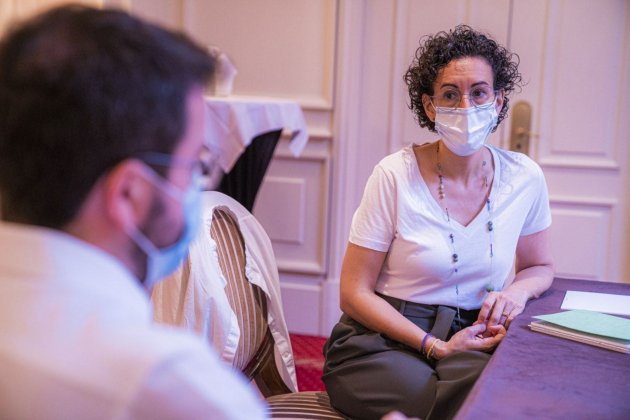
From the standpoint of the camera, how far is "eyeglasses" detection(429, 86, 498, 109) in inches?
83.0

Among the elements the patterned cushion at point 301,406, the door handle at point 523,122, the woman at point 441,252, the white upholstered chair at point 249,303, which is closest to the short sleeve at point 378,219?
the woman at point 441,252

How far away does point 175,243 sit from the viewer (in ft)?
2.69

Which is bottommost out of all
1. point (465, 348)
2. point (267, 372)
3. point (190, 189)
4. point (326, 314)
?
point (326, 314)

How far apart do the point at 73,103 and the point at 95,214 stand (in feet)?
0.34

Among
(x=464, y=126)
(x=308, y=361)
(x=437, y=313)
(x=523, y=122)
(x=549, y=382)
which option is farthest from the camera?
(x=523, y=122)

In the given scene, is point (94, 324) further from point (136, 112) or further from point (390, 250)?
point (390, 250)

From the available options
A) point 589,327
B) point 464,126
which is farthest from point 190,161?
point 464,126

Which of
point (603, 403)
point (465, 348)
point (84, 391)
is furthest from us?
point (465, 348)

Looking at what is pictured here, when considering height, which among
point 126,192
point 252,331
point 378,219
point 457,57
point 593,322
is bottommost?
point 252,331

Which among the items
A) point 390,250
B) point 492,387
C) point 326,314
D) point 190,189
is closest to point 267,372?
point 390,250

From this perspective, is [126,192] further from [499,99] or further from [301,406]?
[499,99]

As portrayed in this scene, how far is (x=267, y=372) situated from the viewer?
6.30 ft

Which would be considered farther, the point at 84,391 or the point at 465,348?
the point at 465,348

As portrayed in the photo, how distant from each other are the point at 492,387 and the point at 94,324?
2.34ft
